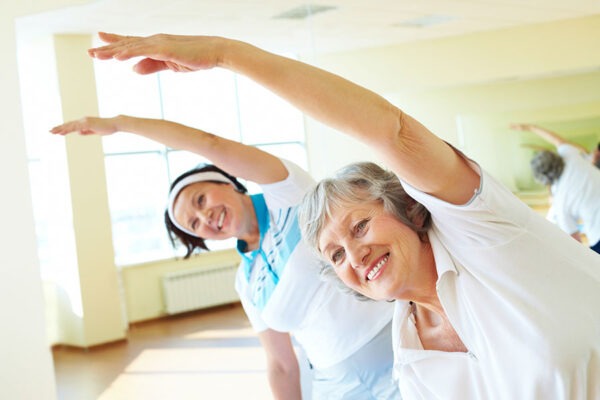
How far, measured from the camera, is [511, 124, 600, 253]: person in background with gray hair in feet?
16.5

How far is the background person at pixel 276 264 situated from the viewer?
6.77 ft

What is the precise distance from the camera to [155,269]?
8461 mm

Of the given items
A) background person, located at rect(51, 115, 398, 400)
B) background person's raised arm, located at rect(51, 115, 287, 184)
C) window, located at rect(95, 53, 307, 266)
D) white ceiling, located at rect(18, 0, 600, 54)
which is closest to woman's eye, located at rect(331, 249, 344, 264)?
background person, located at rect(51, 115, 398, 400)

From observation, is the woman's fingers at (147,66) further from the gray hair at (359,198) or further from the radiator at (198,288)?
the radiator at (198,288)

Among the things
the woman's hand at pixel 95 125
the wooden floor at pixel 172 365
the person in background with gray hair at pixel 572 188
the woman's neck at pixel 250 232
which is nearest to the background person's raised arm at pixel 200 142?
the woman's hand at pixel 95 125

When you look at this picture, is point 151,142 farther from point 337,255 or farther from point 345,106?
point 345,106

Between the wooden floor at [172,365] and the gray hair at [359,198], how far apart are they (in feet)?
12.2

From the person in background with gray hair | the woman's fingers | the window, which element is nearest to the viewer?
the woman's fingers

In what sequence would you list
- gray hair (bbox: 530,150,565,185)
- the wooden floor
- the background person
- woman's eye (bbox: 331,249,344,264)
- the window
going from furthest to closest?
the window → the wooden floor → gray hair (bbox: 530,150,565,185) → the background person → woman's eye (bbox: 331,249,344,264)

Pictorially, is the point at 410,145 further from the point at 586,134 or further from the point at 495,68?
the point at 586,134

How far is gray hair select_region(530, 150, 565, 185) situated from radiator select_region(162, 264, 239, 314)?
4459 mm

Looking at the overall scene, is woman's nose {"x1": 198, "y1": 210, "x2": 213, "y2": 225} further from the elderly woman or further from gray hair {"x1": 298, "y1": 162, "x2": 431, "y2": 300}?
the elderly woman

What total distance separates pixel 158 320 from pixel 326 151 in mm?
3034

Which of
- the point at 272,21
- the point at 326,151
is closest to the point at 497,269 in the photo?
the point at 272,21
